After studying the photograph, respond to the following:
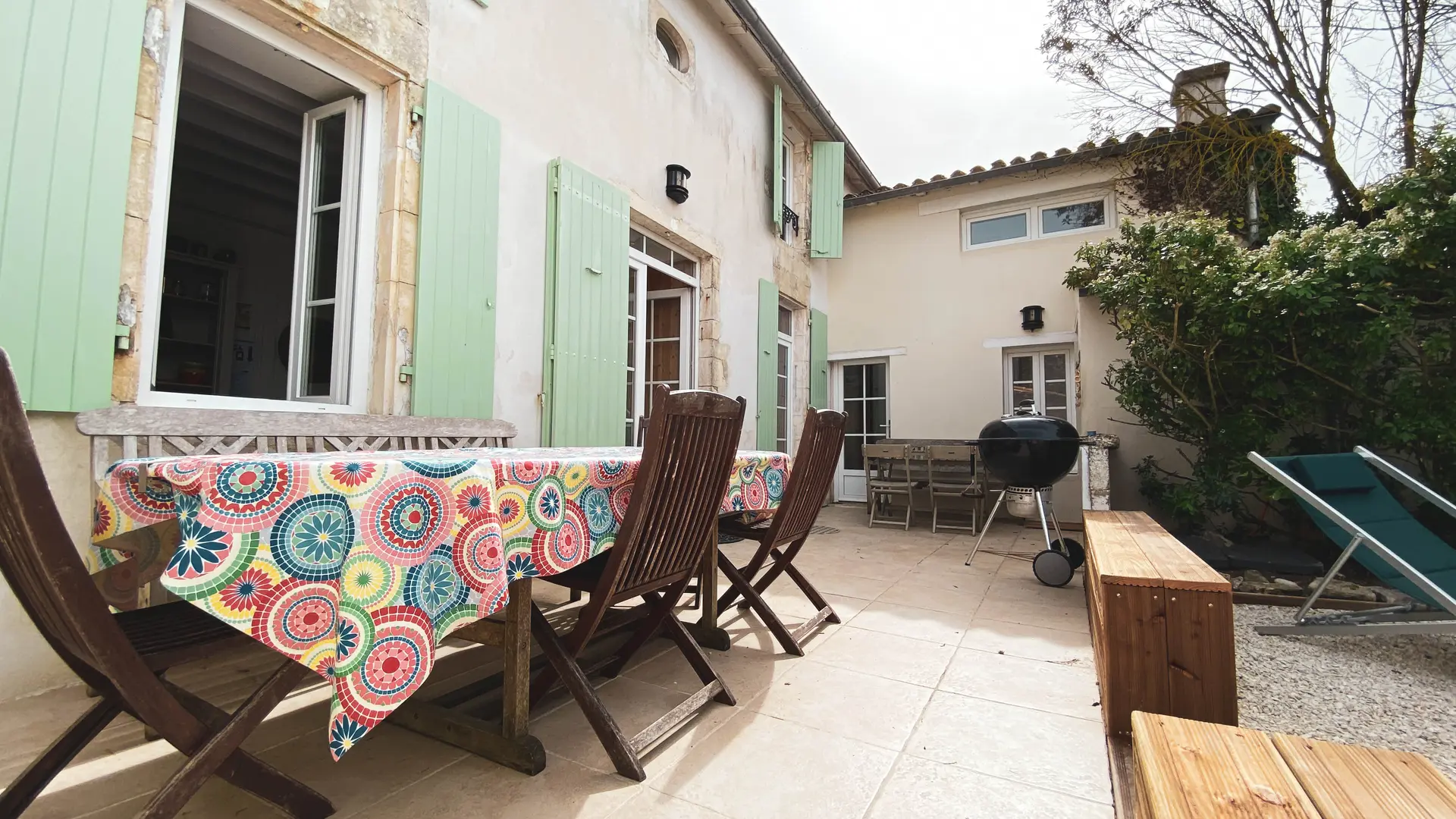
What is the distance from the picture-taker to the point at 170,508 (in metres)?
1.43

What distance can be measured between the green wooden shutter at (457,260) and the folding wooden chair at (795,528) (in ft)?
5.07

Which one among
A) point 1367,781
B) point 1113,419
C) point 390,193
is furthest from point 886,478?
point 1367,781

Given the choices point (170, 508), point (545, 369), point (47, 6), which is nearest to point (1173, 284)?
point (545, 369)

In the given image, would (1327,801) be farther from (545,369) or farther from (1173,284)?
(1173,284)

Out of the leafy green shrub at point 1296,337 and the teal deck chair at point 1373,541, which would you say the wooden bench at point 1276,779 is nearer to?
the teal deck chair at point 1373,541

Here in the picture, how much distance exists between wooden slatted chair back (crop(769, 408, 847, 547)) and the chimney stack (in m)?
5.48

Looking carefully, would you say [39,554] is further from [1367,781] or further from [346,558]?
[1367,781]

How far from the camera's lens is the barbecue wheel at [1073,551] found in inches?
146

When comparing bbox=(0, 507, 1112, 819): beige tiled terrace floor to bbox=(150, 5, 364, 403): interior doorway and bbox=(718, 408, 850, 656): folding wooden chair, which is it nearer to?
bbox=(718, 408, 850, 656): folding wooden chair

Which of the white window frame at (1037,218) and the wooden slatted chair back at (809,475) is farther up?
the white window frame at (1037,218)

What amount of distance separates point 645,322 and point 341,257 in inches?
93.1

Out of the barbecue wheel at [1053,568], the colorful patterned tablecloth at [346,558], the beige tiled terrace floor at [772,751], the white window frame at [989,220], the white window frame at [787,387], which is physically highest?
the white window frame at [989,220]

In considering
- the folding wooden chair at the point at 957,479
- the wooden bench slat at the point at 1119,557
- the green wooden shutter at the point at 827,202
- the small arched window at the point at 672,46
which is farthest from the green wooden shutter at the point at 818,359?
the wooden bench slat at the point at 1119,557

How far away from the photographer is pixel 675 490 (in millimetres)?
1662
